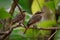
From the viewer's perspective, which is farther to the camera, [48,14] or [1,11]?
[48,14]

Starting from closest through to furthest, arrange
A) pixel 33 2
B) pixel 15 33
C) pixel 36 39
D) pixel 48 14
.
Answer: pixel 15 33 → pixel 36 39 → pixel 33 2 → pixel 48 14

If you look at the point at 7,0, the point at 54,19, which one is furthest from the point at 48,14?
the point at 7,0

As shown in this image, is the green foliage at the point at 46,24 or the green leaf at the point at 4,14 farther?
the green foliage at the point at 46,24

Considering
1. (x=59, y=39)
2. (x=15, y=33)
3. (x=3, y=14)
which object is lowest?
(x=59, y=39)

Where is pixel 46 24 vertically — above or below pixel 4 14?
below

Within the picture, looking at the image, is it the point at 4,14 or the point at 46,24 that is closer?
the point at 4,14

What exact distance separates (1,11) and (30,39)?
0.97 feet

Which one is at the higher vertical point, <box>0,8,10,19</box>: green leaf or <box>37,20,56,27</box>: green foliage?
<box>0,8,10,19</box>: green leaf

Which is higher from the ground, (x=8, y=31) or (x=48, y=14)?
(x=8, y=31)

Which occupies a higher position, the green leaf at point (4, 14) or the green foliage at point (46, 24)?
the green leaf at point (4, 14)

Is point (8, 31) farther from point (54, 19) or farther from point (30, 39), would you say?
point (54, 19)

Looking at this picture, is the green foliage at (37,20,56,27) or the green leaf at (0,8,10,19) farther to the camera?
the green foliage at (37,20,56,27)

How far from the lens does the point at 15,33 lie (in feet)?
2.50

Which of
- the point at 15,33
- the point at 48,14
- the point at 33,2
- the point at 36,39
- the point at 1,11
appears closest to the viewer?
the point at 1,11
